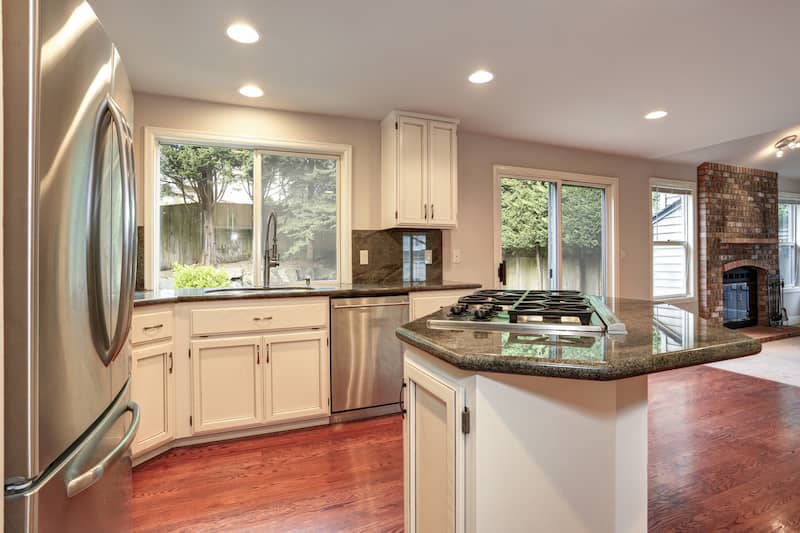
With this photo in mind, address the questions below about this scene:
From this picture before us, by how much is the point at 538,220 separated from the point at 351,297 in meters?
2.46

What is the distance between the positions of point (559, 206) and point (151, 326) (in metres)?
3.84

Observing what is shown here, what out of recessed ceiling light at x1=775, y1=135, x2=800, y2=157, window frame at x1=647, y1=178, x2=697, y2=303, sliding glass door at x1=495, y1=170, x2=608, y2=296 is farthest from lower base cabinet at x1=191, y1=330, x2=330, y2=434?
recessed ceiling light at x1=775, y1=135, x2=800, y2=157

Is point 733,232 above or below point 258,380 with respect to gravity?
above

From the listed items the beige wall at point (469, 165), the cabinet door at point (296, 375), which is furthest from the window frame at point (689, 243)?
the cabinet door at point (296, 375)

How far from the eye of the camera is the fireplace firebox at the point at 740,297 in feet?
19.3

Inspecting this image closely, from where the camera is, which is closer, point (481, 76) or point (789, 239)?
point (481, 76)

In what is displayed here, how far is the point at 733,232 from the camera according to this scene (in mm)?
5562

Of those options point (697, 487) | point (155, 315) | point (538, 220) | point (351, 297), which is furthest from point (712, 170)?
point (155, 315)

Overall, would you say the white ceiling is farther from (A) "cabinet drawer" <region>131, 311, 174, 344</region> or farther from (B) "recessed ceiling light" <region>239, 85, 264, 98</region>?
(A) "cabinet drawer" <region>131, 311, 174, 344</region>

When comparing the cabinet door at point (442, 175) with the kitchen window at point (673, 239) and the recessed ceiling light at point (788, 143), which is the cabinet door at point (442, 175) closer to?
the kitchen window at point (673, 239)

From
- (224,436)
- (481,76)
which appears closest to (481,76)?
(481,76)

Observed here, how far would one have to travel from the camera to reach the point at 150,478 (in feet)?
7.00

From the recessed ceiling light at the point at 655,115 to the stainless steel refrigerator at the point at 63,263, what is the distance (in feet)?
12.3

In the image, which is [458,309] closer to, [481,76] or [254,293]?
[254,293]
